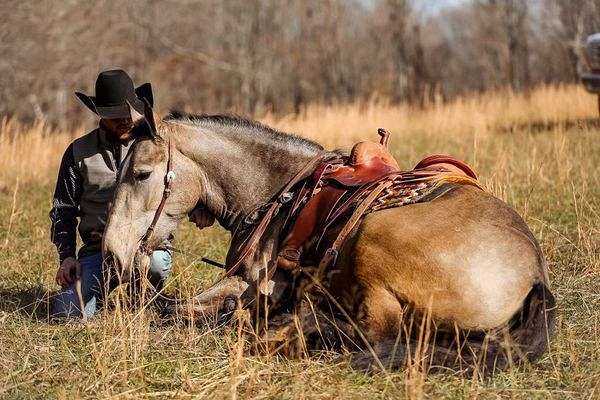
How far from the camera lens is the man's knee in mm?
5434

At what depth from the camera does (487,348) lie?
3.82m

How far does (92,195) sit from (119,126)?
0.51 m

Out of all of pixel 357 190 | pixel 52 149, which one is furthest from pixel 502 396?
pixel 52 149

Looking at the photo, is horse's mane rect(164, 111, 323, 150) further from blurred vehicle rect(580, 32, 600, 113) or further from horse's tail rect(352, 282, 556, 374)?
blurred vehicle rect(580, 32, 600, 113)

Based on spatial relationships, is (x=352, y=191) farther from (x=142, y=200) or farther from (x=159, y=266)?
(x=159, y=266)

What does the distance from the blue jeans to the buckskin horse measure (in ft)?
2.06

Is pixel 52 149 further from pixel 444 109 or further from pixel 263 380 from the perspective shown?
pixel 263 380

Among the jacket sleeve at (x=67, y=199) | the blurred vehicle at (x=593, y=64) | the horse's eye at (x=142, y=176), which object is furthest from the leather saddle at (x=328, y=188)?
the blurred vehicle at (x=593, y=64)

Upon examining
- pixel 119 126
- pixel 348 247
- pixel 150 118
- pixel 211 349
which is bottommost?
pixel 211 349

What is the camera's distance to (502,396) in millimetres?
3697

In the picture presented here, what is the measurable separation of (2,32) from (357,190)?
18.6m

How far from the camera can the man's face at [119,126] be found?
5363 mm

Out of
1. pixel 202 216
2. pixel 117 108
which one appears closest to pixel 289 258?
pixel 202 216

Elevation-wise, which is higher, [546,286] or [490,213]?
[490,213]
